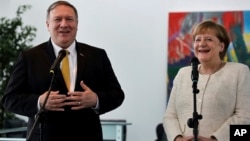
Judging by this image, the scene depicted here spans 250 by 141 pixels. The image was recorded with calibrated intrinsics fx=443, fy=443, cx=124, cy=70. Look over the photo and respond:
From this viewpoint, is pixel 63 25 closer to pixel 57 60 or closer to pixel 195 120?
pixel 57 60

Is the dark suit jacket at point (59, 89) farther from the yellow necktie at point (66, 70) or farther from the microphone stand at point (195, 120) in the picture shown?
the microphone stand at point (195, 120)

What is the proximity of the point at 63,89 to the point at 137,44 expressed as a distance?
3.81m

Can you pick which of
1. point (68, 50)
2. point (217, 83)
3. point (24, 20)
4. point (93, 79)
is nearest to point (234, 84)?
point (217, 83)

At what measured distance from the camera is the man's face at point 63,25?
247 cm

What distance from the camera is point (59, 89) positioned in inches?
95.0

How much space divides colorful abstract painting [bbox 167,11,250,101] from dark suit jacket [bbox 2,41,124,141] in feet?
11.4

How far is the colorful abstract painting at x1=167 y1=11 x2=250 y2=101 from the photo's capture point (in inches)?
226

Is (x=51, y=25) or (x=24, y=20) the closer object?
(x=51, y=25)

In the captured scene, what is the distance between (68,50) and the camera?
2.52m

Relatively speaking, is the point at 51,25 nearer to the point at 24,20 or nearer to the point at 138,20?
the point at 138,20

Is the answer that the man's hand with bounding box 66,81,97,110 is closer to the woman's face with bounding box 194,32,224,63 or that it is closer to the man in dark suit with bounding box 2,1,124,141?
the man in dark suit with bounding box 2,1,124,141

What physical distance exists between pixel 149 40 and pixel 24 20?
1.93 m

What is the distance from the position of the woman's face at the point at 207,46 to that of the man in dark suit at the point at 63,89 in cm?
52

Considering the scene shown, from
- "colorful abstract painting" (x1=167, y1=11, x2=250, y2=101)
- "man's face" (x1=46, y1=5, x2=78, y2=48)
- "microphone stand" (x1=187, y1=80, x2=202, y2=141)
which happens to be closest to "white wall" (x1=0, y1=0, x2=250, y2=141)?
"colorful abstract painting" (x1=167, y1=11, x2=250, y2=101)
